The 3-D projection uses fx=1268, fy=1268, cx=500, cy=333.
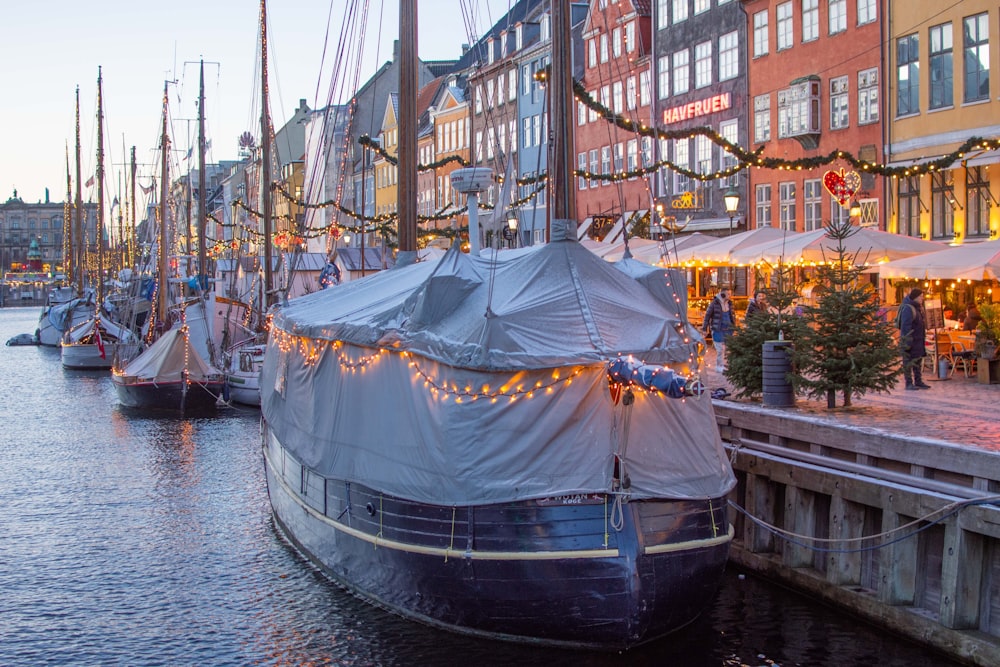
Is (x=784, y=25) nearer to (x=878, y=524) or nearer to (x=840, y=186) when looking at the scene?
(x=840, y=186)

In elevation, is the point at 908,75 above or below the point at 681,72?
below

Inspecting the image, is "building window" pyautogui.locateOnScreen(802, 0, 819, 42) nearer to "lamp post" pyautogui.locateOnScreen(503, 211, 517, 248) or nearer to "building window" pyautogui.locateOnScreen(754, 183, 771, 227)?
"building window" pyautogui.locateOnScreen(754, 183, 771, 227)

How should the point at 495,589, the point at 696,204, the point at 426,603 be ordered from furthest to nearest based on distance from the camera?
1. the point at 696,204
2. the point at 426,603
3. the point at 495,589

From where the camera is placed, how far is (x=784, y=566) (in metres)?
15.6

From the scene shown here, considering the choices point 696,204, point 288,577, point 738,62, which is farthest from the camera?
point 696,204

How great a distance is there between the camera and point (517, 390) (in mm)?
12953

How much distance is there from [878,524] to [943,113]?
23.4 meters

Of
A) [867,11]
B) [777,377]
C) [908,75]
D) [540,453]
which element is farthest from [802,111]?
[540,453]

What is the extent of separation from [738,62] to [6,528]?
1331 inches

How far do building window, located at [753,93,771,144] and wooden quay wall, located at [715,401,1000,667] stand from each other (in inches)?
1154

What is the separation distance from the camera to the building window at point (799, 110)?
4156cm

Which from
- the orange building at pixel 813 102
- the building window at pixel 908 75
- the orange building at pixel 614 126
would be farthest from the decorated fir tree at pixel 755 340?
the orange building at pixel 614 126

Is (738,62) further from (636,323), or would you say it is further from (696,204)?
(636,323)

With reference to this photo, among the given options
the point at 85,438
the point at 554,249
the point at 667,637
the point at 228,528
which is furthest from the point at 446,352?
the point at 85,438
